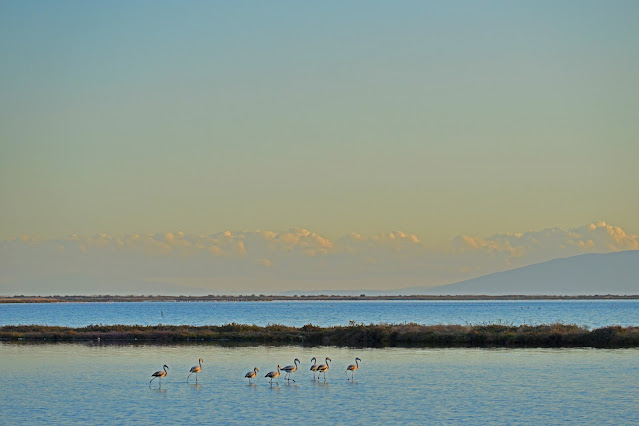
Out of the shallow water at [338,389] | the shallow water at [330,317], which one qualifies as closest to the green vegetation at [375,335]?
the shallow water at [338,389]

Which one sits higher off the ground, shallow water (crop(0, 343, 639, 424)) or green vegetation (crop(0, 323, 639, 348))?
green vegetation (crop(0, 323, 639, 348))

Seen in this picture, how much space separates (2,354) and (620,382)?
34.7 meters

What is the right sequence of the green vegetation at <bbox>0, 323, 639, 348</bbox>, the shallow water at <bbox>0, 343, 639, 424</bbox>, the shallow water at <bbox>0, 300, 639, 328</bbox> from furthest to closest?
the shallow water at <bbox>0, 300, 639, 328</bbox> < the green vegetation at <bbox>0, 323, 639, 348</bbox> < the shallow water at <bbox>0, 343, 639, 424</bbox>

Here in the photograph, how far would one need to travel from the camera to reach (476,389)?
32.5 meters

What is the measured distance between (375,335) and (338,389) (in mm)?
21981

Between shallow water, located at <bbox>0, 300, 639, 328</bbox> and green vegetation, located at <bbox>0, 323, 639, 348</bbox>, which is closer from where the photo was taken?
green vegetation, located at <bbox>0, 323, 639, 348</bbox>

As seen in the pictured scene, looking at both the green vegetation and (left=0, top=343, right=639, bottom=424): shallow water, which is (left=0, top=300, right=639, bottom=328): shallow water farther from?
(left=0, top=343, right=639, bottom=424): shallow water

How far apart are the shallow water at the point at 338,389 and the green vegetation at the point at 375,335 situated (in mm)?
3804

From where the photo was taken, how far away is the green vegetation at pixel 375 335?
5162 centimetres

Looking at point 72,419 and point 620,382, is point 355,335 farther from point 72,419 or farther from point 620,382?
point 72,419

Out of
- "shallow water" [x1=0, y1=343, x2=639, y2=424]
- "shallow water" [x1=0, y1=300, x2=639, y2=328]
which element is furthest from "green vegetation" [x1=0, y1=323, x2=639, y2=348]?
"shallow water" [x1=0, y1=300, x2=639, y2=328]

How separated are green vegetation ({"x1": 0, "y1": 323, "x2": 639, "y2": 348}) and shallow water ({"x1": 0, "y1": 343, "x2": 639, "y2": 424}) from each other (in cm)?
380

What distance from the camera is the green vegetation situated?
2032 inches

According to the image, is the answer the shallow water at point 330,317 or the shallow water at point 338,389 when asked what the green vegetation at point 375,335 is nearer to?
the shallow water at point 338,389
